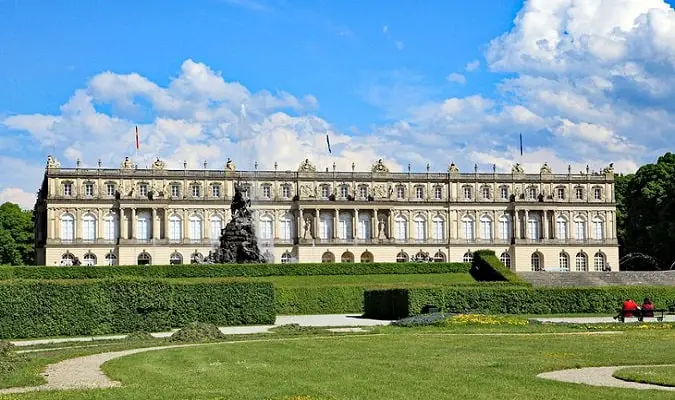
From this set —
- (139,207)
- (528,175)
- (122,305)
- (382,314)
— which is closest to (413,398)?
(122,305)

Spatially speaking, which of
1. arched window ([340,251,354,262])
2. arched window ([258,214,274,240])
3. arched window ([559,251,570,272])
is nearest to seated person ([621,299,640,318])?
arched window ([340,251,354,262])

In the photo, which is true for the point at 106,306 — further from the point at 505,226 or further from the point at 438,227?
the point at 505,226

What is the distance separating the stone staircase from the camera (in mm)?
56438

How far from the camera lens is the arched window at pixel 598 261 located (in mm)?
93688

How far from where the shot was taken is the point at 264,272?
176 feet

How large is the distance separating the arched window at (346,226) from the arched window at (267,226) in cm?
640

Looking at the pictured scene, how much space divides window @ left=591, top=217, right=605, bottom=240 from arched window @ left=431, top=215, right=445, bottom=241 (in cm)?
1458

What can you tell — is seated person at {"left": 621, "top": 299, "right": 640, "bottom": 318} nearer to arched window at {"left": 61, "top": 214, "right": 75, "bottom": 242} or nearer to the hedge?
the hedge

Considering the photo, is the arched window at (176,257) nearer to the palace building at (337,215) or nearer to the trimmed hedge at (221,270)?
the palace building at (337,215)

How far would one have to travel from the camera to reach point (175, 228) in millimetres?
90250

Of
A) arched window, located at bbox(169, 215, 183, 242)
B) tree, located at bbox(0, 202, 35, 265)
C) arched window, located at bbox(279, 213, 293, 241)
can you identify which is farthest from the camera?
arched window, located at bbox(279, 213, 293, 241)

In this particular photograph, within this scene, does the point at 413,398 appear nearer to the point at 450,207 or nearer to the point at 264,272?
the point at 264,272

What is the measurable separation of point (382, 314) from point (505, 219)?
59.7m

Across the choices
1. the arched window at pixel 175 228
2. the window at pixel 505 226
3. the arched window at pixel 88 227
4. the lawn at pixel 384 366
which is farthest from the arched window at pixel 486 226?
the lawn at pixel 384 366
